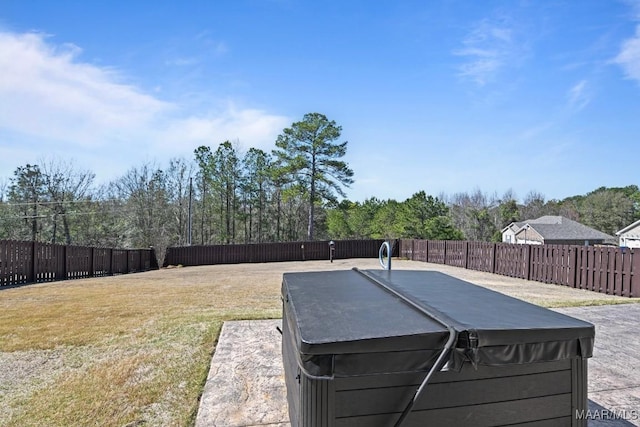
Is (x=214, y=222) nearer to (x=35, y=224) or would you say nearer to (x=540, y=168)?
(x=35, y=224)

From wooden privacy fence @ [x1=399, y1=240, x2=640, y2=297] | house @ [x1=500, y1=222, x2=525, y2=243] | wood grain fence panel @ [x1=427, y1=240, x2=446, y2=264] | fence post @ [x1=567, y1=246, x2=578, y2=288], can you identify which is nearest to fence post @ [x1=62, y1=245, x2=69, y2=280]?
wooden privacy fence @ [x1=399, y1=240, x2=640, y2=297]

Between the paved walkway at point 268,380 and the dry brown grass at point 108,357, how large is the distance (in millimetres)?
173

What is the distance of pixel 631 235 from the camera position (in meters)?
30.6

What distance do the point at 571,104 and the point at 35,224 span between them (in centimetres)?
2738

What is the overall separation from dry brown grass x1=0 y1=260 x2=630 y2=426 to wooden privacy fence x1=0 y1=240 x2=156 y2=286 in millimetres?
3356

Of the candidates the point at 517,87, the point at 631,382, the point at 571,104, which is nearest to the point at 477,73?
the point at 517,87

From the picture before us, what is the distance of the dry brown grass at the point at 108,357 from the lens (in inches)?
104

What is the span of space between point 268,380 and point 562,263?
11.1m

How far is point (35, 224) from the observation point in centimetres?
2208

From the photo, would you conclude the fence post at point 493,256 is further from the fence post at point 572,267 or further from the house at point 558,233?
the house at point 558,233

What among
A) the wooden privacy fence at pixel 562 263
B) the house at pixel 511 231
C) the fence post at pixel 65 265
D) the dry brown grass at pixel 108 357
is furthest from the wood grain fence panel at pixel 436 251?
the house at pixel 511 231

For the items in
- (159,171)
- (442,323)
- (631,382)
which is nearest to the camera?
(442,323)

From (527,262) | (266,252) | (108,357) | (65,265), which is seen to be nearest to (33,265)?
(65,265)

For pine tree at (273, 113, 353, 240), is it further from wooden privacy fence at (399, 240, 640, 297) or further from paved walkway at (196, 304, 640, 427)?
paved walkway at (196, 304, 640, 427)
